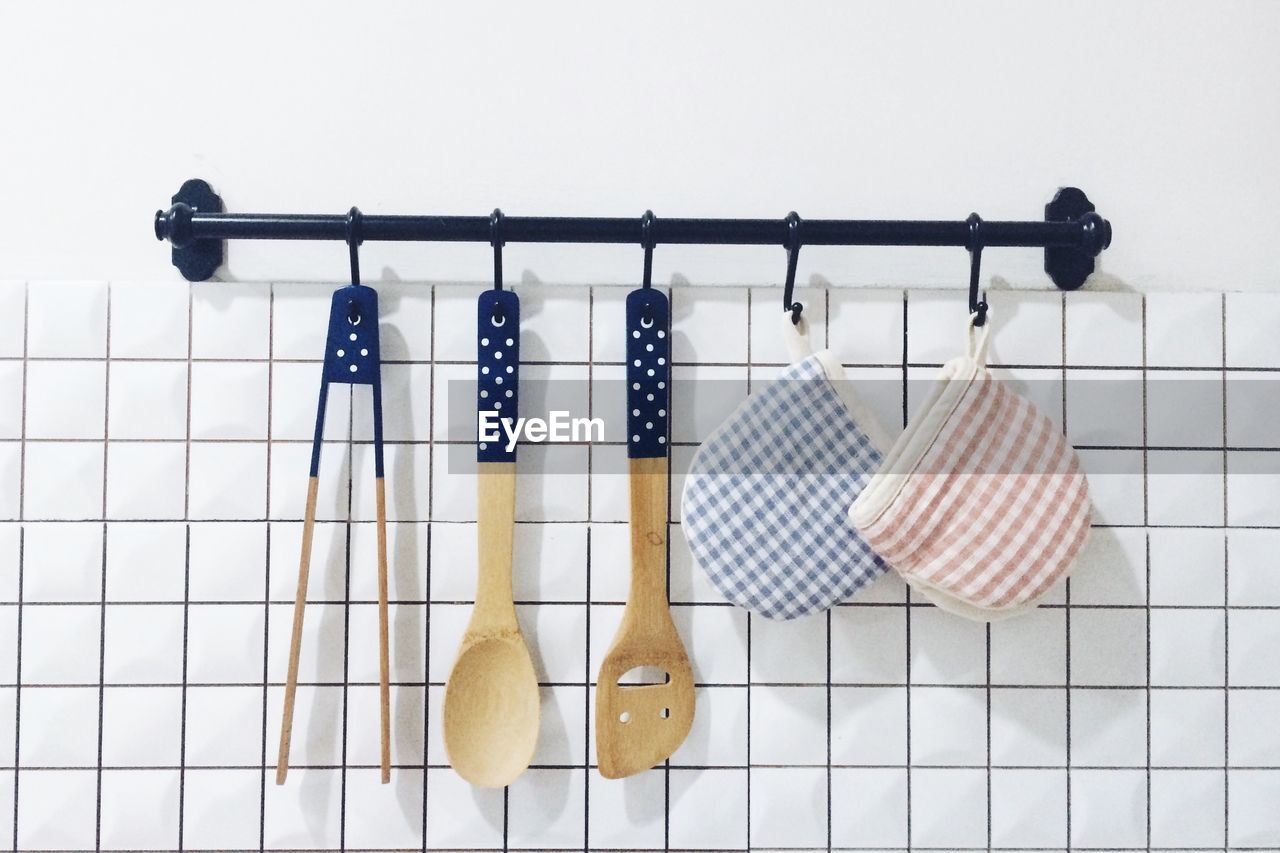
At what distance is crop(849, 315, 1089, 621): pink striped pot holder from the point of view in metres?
0.83

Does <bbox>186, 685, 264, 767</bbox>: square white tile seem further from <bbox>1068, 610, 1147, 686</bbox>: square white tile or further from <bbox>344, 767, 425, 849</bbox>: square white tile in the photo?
<bbox>1068, 610, 1147, 686</bbox>: square white tile

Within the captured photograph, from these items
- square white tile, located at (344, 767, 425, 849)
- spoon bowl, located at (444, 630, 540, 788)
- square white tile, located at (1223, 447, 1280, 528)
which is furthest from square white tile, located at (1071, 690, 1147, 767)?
square white tile, located at (344, 767, 425, 849)

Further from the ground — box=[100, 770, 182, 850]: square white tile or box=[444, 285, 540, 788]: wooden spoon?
box=[444, 285, 540, 788]: wooden spoon

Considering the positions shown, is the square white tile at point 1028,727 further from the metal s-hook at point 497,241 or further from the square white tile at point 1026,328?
the metal s-hook at point 497,241

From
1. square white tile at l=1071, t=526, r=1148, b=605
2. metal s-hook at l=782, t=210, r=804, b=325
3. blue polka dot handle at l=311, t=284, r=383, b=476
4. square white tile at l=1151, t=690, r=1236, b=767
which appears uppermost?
metal s-hook at l=782, t=210, r=804, b=325

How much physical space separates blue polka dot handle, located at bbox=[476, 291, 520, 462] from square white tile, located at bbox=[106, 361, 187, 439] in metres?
0.31

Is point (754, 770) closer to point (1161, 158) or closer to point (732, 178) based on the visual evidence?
point (732, 178)

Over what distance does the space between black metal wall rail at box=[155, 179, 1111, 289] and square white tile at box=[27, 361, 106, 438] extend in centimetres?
17

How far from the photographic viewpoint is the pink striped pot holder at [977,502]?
0.83 meters

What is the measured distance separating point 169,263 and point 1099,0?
3.29 ft

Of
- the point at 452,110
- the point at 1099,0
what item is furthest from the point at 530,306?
the point at 1099,0

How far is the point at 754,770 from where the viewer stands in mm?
912

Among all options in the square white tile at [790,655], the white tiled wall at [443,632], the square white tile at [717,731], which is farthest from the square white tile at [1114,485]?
the square white tile at [717,731]

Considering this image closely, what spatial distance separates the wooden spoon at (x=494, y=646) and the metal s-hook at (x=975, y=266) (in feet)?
1.47
